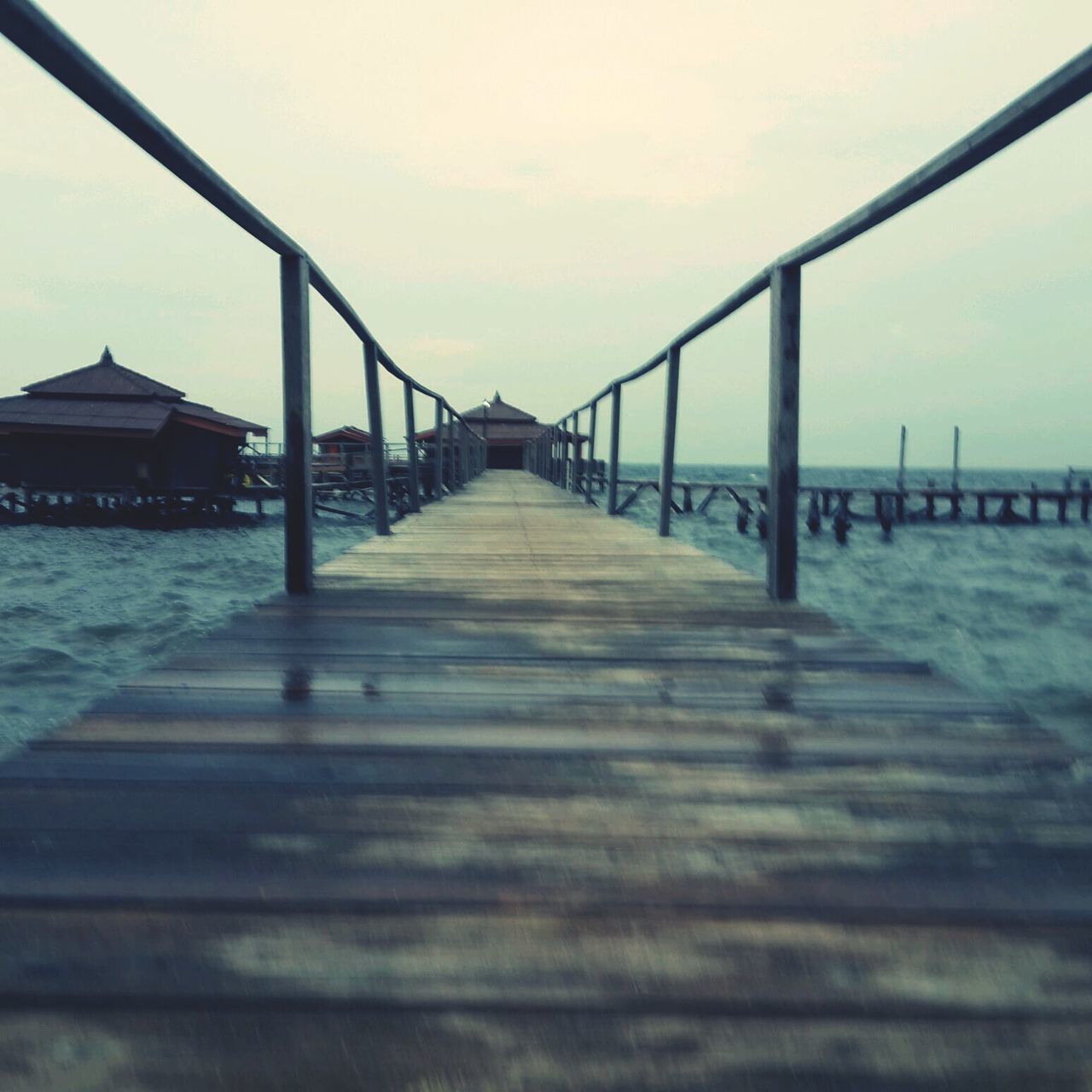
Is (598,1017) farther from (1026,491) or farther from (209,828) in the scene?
(1026,491)

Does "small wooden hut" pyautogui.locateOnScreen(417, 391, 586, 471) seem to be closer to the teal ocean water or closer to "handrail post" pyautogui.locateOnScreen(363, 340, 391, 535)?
the teal ocean water

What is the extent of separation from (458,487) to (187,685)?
886 cm

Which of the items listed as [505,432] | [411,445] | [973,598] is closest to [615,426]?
[411,445]

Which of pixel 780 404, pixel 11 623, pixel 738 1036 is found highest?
pixel 780 404

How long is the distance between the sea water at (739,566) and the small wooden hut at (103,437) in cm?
146

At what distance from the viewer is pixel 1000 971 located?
763 mm

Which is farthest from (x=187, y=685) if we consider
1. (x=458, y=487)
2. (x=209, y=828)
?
(x=458, y=487)

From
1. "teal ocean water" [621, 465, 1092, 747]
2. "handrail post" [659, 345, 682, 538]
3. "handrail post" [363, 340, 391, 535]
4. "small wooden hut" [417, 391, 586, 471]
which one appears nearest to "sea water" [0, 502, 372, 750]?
"handrail post" [363, 340, 391, 535]

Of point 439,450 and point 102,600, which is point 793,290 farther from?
point 102,600

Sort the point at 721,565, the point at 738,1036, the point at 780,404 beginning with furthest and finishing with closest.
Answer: the point at 721,565
the point at 780,404
the point at 738,1036

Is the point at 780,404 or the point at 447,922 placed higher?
the point at 780,404

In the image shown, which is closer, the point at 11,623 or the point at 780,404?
the point at 780,404

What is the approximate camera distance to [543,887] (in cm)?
90

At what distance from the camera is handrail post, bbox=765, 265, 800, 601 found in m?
2.45
